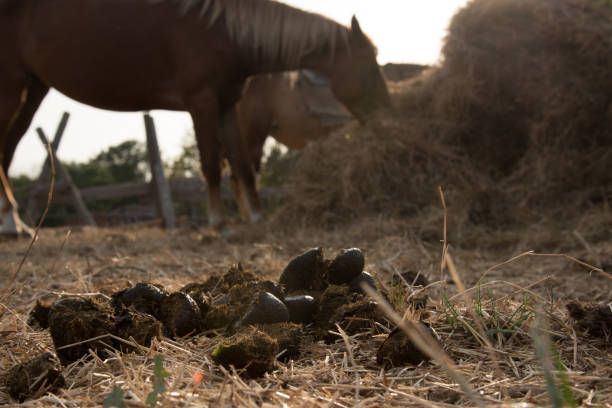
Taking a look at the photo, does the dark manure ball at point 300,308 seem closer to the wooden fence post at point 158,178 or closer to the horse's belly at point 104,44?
the horse's belly at point 104,44

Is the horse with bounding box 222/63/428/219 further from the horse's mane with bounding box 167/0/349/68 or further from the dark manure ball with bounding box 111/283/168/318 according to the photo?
the dark manure ball with bounding box 111/283/168/318

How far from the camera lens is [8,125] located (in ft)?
13.7

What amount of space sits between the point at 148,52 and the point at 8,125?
1478mm

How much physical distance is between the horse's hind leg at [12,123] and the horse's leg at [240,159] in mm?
1847

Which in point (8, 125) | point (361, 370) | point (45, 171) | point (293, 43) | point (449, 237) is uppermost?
point (293, 43)

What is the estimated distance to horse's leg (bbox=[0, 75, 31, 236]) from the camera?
409cm

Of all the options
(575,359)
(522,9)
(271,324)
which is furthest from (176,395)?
(522,9)

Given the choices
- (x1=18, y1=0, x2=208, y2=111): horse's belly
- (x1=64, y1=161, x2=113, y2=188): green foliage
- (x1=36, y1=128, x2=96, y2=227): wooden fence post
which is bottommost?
(x1=36, y1=128, x2=96, y2=227): wooden fence post

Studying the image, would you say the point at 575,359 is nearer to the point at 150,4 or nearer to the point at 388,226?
the point at 388,226

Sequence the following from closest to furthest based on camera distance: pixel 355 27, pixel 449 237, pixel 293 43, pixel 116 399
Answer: pixel 116 399
pixel 449 237
pixel 293 43
pixel 355 27

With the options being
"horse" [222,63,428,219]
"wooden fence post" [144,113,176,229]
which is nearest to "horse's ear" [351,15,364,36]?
"horse" [222,63,428,219]

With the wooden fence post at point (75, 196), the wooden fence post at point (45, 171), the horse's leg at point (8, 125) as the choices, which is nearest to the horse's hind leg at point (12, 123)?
the horse's leg at point (8, 125)

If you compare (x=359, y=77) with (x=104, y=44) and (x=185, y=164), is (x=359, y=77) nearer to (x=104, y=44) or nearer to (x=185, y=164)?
(x=104, y=44)

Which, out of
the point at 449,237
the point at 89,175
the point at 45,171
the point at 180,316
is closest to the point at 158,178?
the point at 45,171
